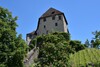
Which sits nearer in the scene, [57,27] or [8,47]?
[8,47]

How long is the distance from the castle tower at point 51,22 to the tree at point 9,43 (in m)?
54.6

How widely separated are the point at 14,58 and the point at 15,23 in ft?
16.1

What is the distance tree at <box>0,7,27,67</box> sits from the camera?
85.4ft

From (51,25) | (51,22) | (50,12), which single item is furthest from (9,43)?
(50,12)

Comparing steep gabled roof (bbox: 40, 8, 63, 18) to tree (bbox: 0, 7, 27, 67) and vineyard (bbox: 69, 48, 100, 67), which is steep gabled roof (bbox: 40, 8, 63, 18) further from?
tree (bbox: 0, 7, 27, 67)

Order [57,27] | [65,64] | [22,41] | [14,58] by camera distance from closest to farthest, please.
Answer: [65,64] < [14,58] < [22,41] < [57,27]

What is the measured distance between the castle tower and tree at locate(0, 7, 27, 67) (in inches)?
2150

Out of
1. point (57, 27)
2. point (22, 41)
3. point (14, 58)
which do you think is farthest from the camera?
point (57, 27)

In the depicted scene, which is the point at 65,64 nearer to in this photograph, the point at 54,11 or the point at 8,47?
the point at 8,47

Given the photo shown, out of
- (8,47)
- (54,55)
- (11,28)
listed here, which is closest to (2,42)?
(8,47)

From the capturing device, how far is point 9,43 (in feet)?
89.1

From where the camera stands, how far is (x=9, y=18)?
29.4 m

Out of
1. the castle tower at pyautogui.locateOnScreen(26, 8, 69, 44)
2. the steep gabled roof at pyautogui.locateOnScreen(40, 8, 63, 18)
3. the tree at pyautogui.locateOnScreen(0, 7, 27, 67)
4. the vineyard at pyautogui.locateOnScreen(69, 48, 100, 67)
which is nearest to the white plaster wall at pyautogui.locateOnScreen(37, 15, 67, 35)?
the castle tower at pyautogui.locateOnScreen(26, 8, 69, 44)

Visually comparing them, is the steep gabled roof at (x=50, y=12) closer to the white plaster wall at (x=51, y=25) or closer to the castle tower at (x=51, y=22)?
the castle tower at (x=51, y=22)
